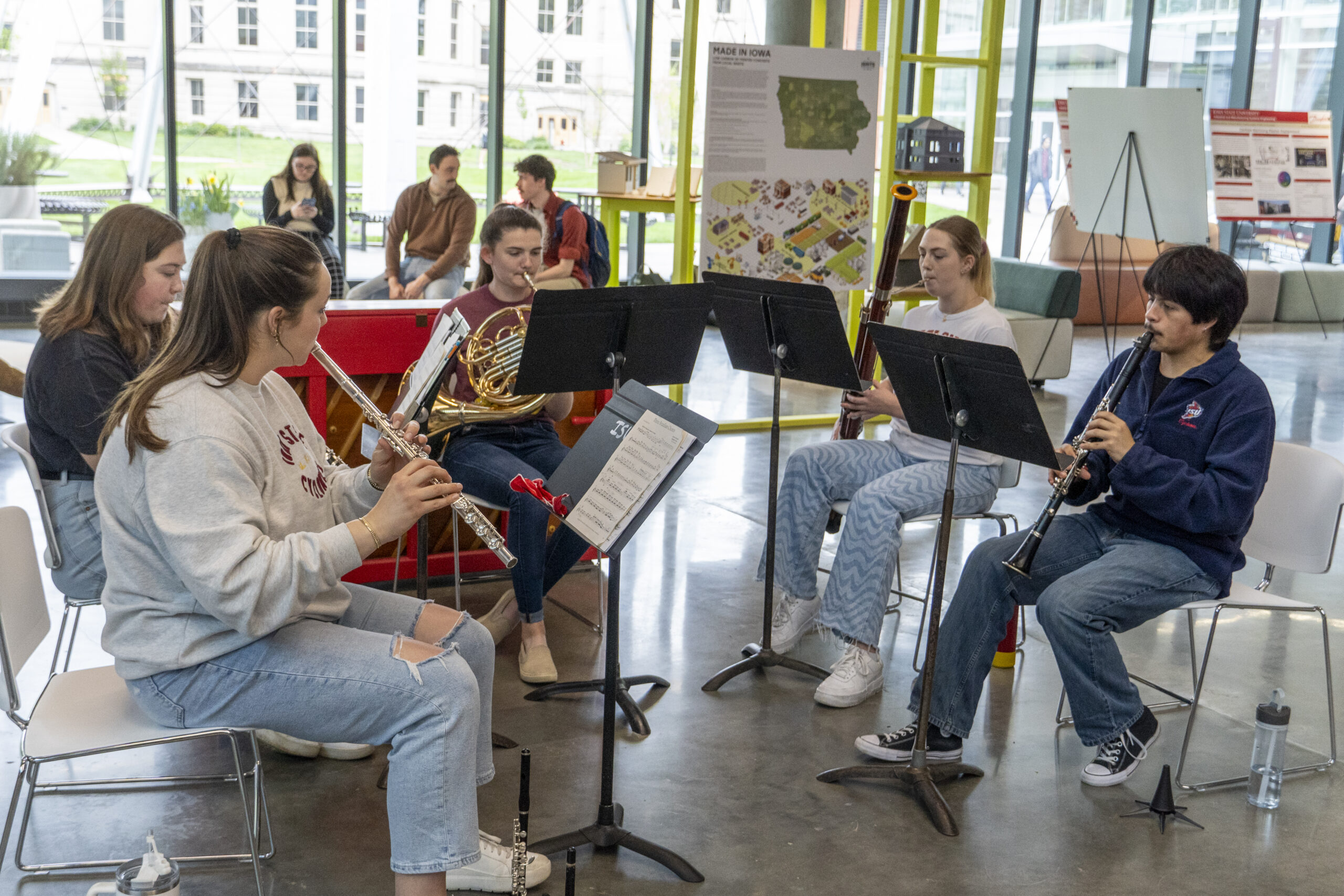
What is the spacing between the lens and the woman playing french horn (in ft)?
10.5

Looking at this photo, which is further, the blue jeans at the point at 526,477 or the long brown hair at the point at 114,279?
the blue jeans at the point at 526,477

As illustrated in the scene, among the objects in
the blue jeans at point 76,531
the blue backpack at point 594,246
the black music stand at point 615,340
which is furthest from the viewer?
the blue backpack at point 594,246

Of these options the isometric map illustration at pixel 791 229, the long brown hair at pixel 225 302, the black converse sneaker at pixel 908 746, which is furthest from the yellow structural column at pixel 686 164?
the long brown hair at pixel 225 302

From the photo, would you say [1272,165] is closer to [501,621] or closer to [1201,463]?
[1201,463]

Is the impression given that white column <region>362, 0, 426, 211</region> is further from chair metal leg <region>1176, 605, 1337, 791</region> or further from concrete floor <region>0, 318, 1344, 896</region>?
chair metal leg <region>1176, 605, 1337, 791</region>

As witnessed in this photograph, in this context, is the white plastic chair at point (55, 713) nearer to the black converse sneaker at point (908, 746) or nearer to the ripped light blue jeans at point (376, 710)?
the ripped light blue jeans at point (376, 710)

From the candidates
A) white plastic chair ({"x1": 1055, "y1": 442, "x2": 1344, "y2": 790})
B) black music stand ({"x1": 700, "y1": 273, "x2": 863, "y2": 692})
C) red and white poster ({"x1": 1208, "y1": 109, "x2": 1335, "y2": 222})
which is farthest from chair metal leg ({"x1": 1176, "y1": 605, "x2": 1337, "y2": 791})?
red and white poster ({"x1": 1208, "y1": 109, "x2": 1335, "y2": 222})

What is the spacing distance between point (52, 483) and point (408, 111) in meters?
5.76

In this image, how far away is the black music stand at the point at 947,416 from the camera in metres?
2.47

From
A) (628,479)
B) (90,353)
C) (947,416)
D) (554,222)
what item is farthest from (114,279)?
(554,222)

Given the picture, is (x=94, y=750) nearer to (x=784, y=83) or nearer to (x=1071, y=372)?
(x=784, y=83)

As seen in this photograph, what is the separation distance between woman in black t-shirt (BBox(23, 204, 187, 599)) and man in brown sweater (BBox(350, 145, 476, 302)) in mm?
3775

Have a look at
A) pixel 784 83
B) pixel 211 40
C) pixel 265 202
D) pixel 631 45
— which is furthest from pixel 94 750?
pixel 631 45

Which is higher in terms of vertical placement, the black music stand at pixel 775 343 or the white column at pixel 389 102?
the white column at pixel 389 102
